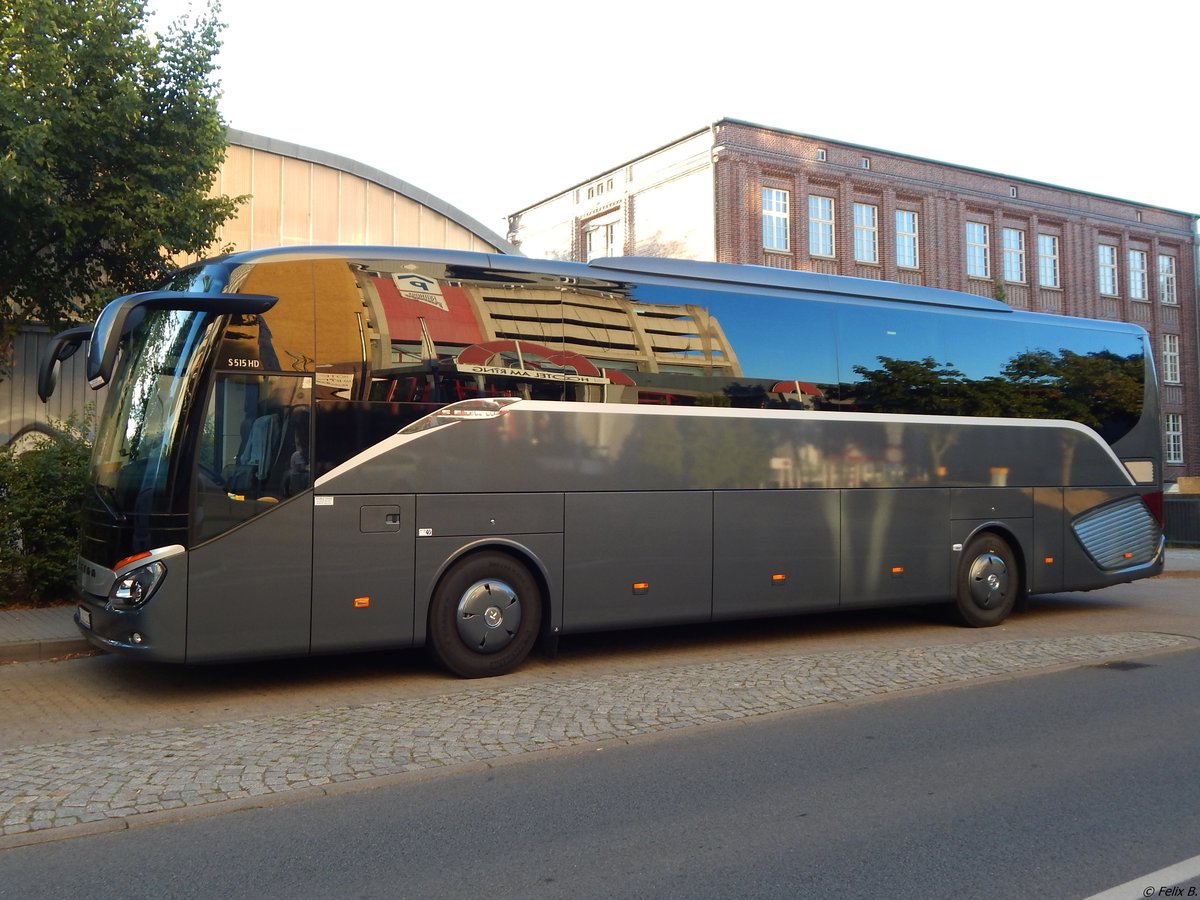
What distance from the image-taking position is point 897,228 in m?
35.1

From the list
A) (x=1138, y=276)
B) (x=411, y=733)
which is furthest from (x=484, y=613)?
(x=1138, y=276)

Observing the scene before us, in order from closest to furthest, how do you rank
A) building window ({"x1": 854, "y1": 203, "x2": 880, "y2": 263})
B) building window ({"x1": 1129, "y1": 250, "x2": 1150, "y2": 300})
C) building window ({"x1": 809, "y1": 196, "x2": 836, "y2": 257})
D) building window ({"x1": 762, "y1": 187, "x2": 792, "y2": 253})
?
building window ({"x1": 762, "y1": 187, "x2": 792, "y2": 253}), building window ({"x1": 809, "y1": 196, "x2": 836, "y2": 257}), building window ({"x1": 854, "y1": 203, "x2": 880, "y2": 263}), building window ({"x1": 1129, "y1": 250, "x2": 1150, "y2": 300})

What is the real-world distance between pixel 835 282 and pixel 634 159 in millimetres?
25822

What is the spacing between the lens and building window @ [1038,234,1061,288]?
3931 centimetres

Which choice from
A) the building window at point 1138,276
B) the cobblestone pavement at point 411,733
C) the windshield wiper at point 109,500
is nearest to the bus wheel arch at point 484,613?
the cobblestone pavement at point 411,733

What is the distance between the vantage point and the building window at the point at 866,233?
34.2m

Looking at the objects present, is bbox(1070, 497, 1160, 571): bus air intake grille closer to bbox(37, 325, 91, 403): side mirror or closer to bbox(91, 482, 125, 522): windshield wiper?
bbox(91, 482, 125, 522): windshield wiper

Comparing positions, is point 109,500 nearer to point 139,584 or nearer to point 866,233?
point 139,584

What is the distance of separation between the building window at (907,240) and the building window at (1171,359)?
48.9 ft

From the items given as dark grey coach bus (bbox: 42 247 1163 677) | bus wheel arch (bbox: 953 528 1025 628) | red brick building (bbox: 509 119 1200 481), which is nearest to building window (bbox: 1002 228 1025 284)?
red brick building (bbox: 509 119 1200 481)

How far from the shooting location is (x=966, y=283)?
36.5m

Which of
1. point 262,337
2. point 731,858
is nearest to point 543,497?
point 262,337

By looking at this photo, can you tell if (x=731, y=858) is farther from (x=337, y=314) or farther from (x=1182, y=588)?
(x=1182, y=588)

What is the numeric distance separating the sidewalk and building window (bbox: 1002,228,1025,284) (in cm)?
3538
